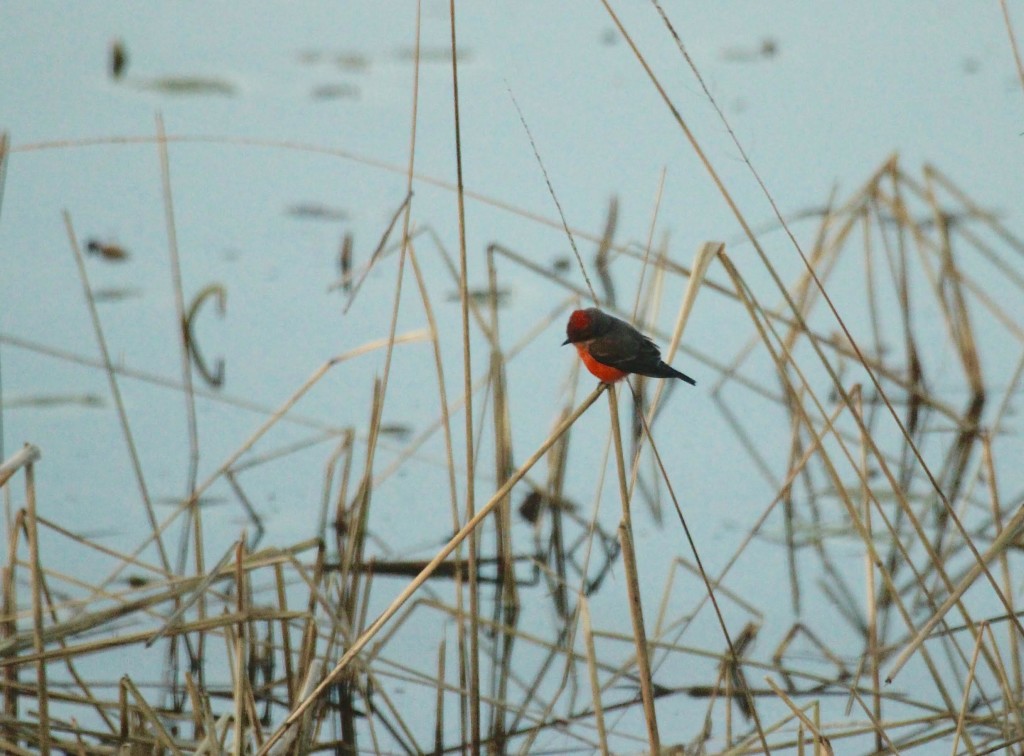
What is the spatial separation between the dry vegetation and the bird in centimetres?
16

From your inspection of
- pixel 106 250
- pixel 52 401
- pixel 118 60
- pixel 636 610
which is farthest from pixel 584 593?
pixel 118 60

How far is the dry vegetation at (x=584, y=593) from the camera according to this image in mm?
2336

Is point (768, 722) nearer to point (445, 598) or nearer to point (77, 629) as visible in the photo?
point (445, 598)

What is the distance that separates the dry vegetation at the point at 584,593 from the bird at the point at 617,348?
0.16m

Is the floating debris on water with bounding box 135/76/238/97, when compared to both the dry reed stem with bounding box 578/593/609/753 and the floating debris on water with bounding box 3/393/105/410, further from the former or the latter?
the dry reed stem with bounding box 578/593/609/753

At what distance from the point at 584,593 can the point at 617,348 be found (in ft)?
1.65

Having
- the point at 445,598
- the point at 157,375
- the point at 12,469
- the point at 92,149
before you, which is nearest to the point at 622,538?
the point at 12,469

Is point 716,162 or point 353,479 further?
point 716,162

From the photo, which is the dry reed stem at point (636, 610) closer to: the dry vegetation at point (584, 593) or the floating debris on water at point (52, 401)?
the dry vegetation at point (584, 593)

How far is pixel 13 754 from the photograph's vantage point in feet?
7.84

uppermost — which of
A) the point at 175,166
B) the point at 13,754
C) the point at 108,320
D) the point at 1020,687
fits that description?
the point at 175,166

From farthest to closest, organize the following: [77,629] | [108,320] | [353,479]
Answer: [108,320]
[353,479]
[77,629]

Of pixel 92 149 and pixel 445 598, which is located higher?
pixel 92 149

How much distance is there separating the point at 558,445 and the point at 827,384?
1346 mm
